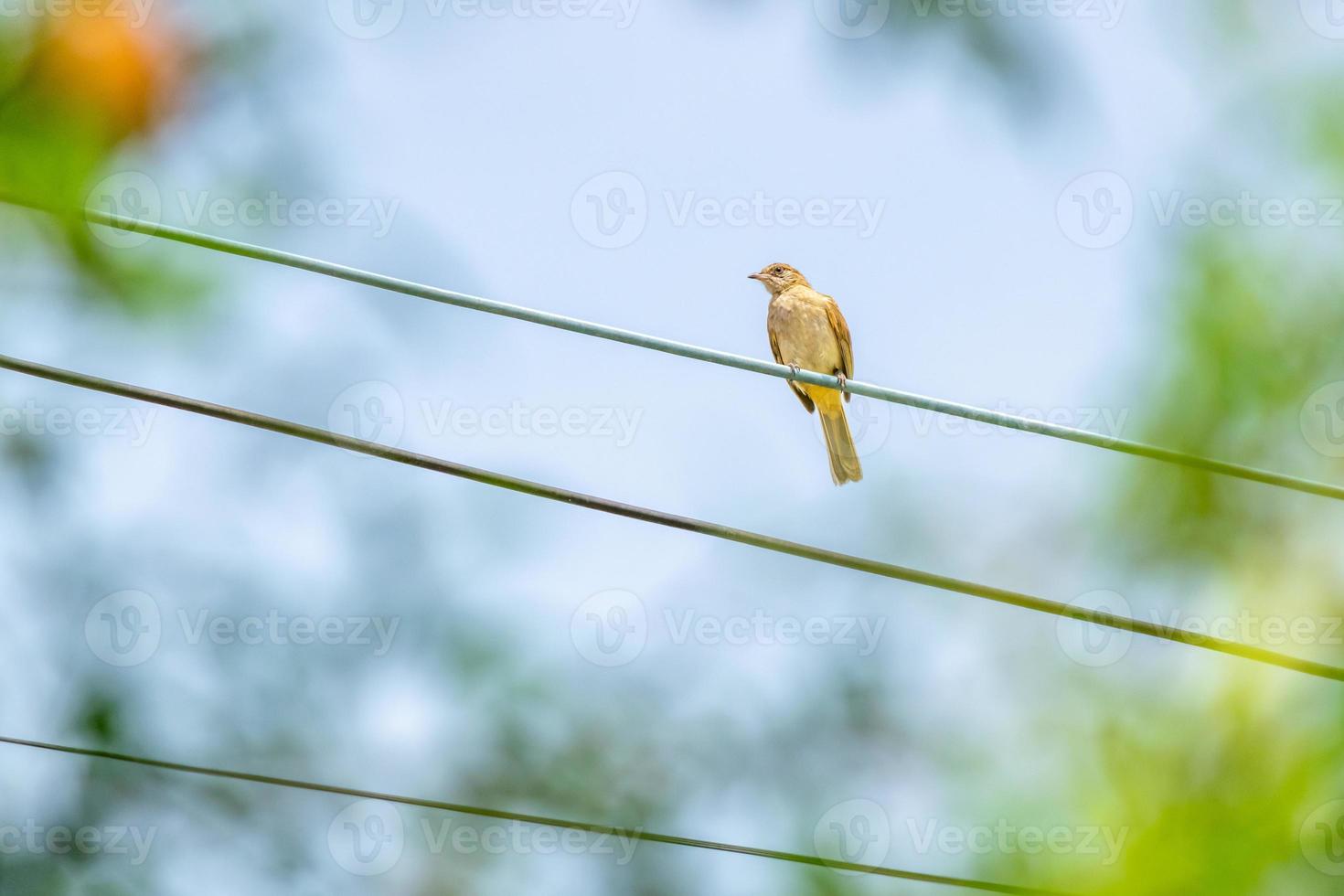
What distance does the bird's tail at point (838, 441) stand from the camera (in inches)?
356

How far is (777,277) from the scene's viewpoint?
32.5ft

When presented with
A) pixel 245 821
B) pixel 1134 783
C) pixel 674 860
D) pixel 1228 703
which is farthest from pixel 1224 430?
pixel 245 821

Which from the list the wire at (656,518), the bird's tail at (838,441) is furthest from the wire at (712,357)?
the bird's tail at (838,441)

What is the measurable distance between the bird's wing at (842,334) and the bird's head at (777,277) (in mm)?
456

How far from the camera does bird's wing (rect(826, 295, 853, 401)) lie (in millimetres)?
9344

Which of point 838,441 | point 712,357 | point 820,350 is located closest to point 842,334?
point 820,350

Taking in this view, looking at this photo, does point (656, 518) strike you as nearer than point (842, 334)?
Yes

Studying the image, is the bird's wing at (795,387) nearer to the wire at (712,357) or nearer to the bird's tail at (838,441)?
the bird's tail at (838,441)

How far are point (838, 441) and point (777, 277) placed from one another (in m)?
1.54

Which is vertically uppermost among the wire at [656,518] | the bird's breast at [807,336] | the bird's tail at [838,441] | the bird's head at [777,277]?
the bird's head at [777,277]

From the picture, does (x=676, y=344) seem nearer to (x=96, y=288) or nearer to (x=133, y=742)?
(x=96, y=288)

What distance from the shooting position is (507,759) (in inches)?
298

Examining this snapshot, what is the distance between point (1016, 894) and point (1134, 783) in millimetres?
386

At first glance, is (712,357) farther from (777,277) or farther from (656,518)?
(777,277)
